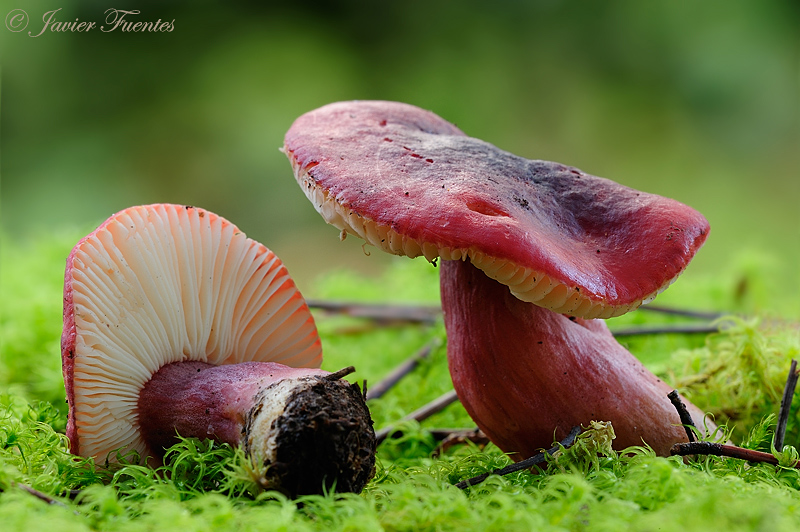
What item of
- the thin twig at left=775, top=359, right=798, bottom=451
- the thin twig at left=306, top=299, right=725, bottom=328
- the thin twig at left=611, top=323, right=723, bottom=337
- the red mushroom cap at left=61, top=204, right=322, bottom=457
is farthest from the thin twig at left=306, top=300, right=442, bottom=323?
the thin twig at left=775, top=359, right=798, bottom=451

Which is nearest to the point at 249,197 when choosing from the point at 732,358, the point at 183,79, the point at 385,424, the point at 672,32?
the point at 183,79

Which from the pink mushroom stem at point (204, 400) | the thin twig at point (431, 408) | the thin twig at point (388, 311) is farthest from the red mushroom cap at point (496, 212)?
the thin twig at point (388, 311)

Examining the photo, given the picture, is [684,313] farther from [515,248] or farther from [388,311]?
[515,248]

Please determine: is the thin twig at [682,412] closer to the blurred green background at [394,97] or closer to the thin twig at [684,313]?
the thin twig at [684,313]

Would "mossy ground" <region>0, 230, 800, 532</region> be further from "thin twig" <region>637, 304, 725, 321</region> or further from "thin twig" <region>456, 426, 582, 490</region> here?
"thin twig" <region>637, 304, 725, 321</region>

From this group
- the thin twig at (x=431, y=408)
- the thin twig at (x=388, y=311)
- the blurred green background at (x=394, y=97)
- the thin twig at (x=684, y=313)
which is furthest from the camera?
the blurred green background at (x=394, y=97)

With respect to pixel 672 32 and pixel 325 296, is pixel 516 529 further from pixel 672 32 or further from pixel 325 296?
pixel 672 32
